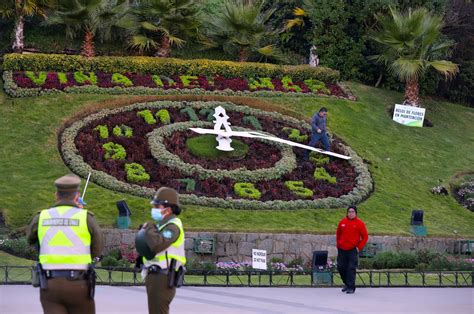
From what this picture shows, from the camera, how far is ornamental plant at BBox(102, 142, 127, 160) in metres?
25.6

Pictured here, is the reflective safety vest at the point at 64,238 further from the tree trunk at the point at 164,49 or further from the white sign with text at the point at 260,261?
the tree trunk at the point at 164,49

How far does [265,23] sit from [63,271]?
91.1 ft

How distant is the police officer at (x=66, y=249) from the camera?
9.79 meters

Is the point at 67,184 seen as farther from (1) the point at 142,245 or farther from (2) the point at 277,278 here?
(2) the point at 277,278

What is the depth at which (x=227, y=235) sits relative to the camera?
22.1 m

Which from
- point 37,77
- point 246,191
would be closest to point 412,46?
point 246,191

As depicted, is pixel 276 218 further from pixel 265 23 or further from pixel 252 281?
pixel 265 23

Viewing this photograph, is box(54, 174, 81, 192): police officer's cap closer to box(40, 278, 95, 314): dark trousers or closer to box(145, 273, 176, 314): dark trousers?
box(40, 278, 95, 314): dark trousers

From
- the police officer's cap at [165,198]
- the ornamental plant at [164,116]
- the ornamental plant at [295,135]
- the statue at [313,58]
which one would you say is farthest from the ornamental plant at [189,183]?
the police officer's cap at [165,198]

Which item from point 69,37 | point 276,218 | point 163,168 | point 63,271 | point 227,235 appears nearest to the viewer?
point 63,271

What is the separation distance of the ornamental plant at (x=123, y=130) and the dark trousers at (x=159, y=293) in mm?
16805

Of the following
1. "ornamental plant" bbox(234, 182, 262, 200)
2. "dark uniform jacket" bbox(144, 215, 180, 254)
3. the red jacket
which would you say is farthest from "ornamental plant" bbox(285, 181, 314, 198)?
"dark uniform jacket" bbox(144, 215, 180, 254)

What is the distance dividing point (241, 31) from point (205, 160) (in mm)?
8554

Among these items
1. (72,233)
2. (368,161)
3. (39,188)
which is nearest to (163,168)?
(39,188)
